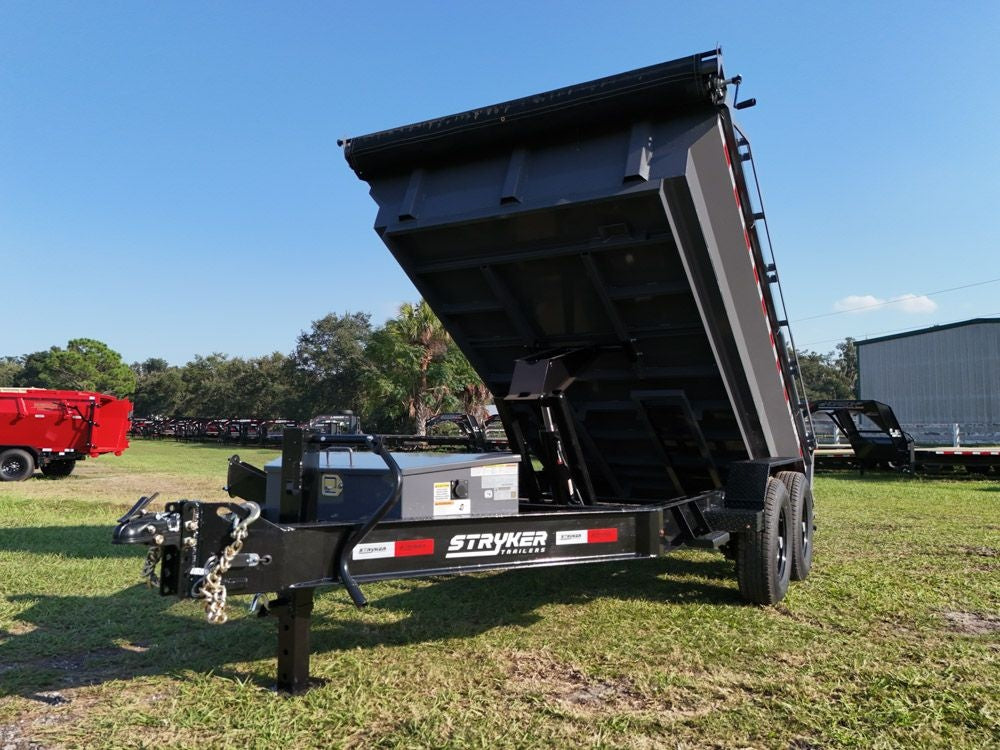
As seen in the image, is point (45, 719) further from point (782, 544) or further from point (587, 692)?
point (782, 544)

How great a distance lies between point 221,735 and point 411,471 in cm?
139

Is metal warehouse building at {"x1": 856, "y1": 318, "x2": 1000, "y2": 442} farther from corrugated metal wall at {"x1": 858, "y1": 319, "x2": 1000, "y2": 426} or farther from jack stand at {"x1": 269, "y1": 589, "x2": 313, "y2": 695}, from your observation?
jack stand at {"x1": 269, "y1": 589, "x2": 313, "y2": 695}

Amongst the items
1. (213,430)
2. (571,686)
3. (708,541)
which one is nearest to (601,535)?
(571,686)

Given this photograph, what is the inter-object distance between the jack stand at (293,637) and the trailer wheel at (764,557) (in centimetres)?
293

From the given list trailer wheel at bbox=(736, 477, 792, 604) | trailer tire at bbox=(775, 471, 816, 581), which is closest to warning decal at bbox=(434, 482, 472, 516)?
trailer wheel at bbox=(736, 477, 792, 604)

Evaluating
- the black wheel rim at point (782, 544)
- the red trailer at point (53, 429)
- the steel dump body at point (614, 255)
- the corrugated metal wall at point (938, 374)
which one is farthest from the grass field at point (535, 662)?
the corrugated metal wall at point (938, 374)

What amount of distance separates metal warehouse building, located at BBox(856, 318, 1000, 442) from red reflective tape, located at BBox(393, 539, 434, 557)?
1323 inches

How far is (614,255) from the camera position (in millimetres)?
4316

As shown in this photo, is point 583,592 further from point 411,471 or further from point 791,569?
point 411,471

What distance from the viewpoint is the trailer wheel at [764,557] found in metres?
4.79

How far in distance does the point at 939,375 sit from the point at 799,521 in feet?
118

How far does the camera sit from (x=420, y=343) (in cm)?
2927

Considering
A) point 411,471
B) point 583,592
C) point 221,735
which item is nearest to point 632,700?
point 411,471

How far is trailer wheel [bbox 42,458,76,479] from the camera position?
56.1 feet
